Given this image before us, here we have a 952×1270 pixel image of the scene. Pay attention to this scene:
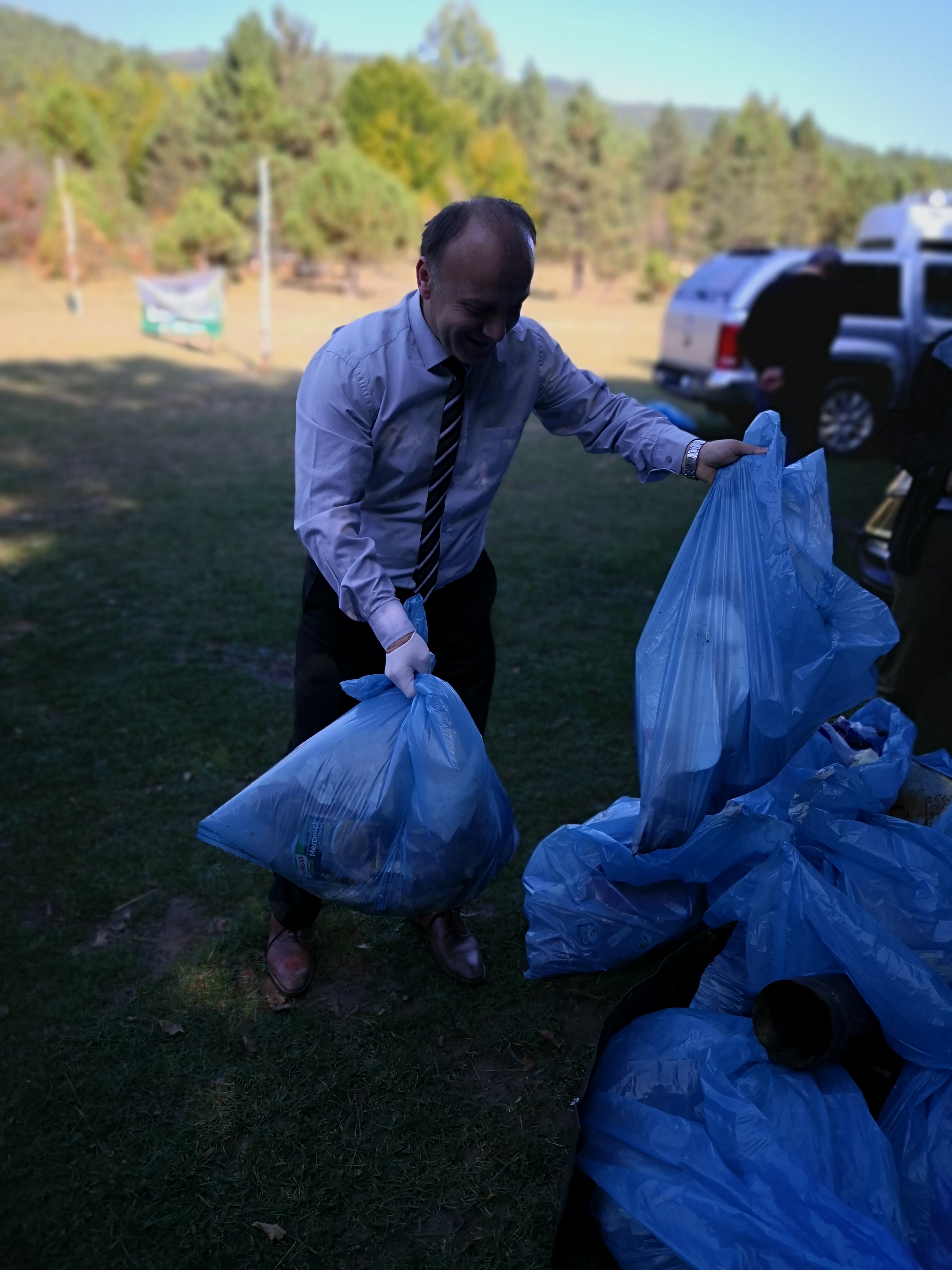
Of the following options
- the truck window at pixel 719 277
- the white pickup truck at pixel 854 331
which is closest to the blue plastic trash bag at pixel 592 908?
the white pickup truck at pixel 854 331

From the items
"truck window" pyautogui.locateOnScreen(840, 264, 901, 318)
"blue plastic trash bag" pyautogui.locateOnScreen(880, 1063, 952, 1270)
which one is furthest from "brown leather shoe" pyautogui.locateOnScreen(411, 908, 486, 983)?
"truck window" pyautogui.locateOnScreen(840, 264, 901, 318)

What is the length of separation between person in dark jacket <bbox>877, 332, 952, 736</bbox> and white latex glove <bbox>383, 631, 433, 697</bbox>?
1742 millimetres

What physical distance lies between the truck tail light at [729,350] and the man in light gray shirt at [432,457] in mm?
6720

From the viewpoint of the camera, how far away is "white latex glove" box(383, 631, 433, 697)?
6.60ft

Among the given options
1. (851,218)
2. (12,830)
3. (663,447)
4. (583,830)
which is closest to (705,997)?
(583,830)

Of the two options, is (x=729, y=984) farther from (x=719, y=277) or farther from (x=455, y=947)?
(x=719, y=277)

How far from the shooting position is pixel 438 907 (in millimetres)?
2215

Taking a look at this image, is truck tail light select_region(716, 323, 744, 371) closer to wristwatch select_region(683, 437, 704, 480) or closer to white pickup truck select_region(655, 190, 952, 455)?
white pickup truck select_region(655, 190, 952, 455)

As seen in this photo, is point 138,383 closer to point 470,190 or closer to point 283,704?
point 283,704

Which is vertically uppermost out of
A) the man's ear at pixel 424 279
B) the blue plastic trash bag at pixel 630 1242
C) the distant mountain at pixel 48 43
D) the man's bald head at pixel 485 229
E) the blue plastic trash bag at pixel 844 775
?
the distant mountain at pixel 48 43

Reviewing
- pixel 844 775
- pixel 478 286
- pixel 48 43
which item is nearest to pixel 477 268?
pixel 478 286

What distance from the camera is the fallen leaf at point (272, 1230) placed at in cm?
195

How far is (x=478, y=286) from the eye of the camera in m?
1.90

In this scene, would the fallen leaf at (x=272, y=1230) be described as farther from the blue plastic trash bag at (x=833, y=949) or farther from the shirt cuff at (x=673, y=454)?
the shirt cuff at (x=673, y=454)
